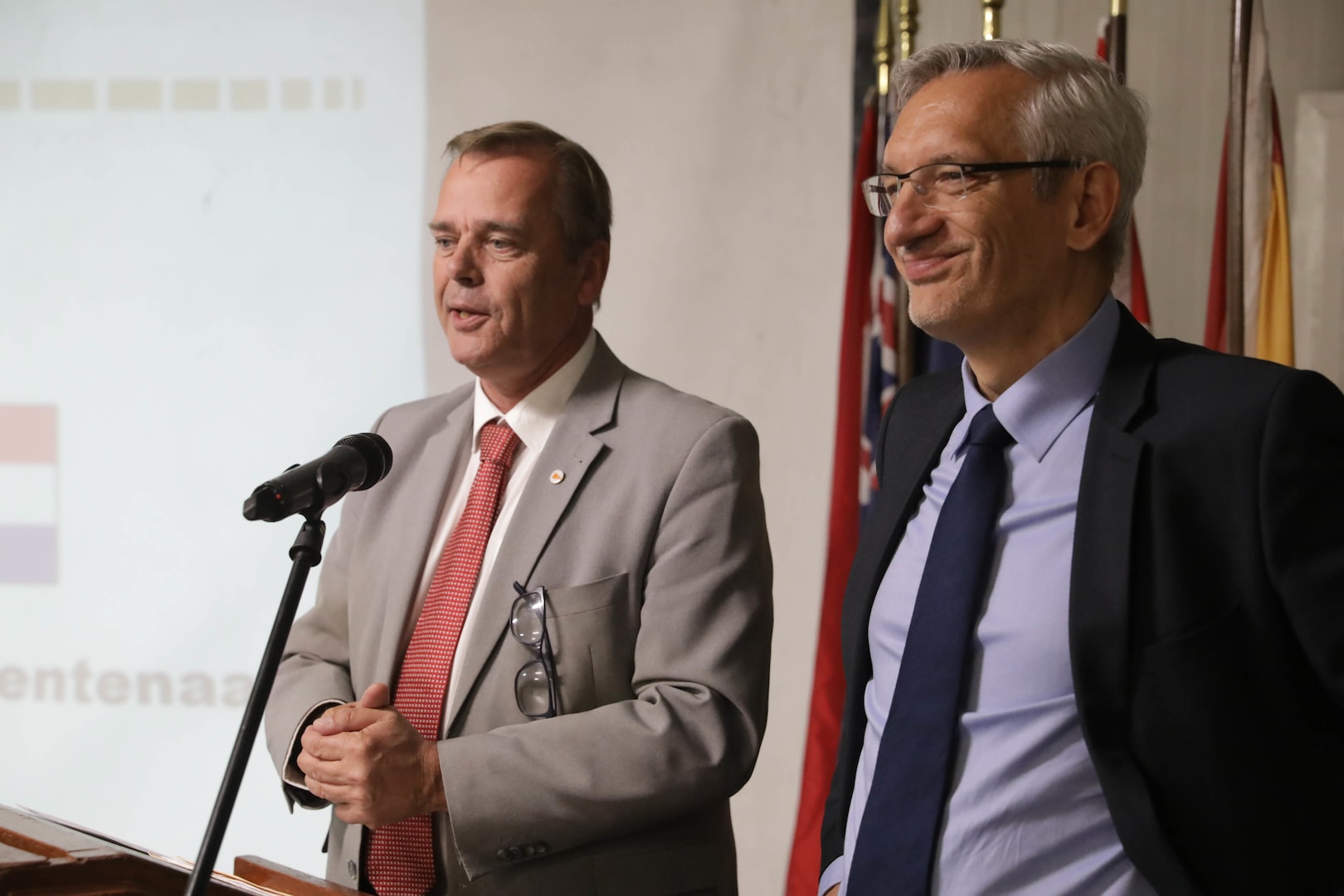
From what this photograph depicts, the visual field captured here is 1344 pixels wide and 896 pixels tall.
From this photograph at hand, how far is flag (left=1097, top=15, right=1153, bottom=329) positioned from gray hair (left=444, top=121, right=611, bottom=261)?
1.28 m

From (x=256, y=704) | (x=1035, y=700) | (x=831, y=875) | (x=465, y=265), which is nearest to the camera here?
(x=256, y=704)

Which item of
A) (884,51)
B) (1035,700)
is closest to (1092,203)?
(1035,700)

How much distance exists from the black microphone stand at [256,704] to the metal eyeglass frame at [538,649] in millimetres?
486

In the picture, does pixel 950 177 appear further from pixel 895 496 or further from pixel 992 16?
pixel 992 16

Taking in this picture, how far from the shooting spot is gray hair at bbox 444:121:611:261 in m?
1.79

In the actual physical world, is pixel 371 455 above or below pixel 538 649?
above

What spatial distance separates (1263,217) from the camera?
2.50 m

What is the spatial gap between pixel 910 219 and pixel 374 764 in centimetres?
96

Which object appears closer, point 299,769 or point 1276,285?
point 299,769

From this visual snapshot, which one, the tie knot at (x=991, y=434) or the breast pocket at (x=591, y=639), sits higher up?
the tie knot at (x=991, y=434)

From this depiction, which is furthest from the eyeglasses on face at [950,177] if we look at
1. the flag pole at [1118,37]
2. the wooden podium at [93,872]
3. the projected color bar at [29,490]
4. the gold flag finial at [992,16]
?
the projected color bar at [29,490]

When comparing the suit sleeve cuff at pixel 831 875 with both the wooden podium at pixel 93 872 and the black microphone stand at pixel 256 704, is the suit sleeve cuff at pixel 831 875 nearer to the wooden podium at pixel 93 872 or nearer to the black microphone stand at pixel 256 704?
the wooden podium at pixel 93 872

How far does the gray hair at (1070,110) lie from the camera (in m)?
1.28

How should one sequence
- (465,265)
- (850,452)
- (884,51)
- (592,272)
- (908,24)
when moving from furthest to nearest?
(850,452) < (884,51) < (908,24) < (592,272) < (465,265)
